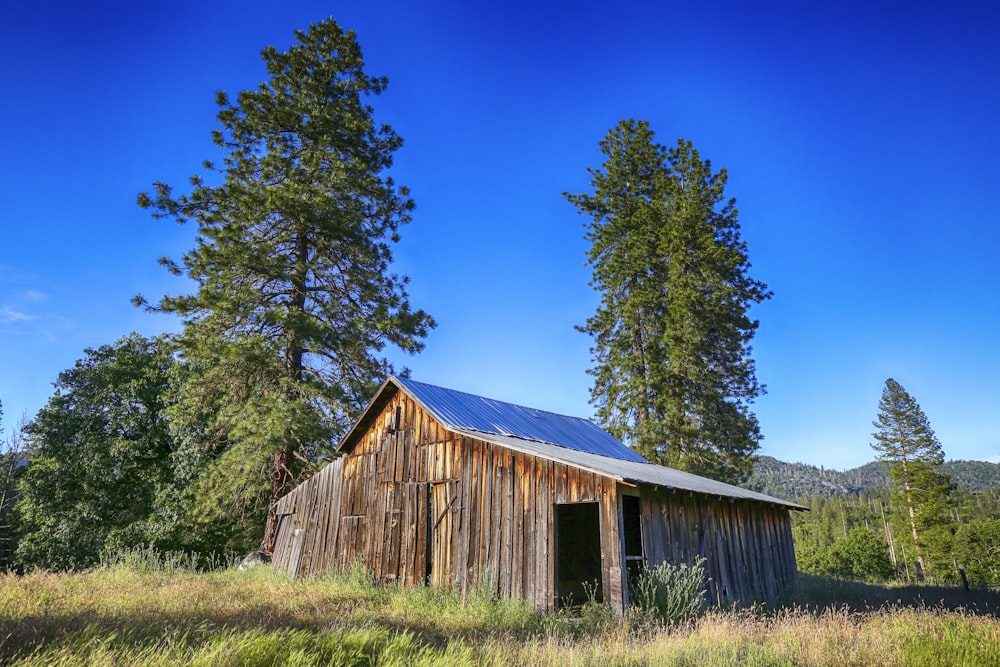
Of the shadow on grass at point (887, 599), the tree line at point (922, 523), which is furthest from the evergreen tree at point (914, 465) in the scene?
the shadow on grass at point (887, 599)

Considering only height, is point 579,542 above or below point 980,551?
above

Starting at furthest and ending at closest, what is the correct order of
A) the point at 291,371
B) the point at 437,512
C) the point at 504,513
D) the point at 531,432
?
the point at 291,371 < the point at 531,432 < the point at 437,512 < the point at 504,513

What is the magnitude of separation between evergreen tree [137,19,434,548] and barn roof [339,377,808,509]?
4199 mm

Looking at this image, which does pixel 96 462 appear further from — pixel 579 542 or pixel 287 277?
pixel 579 542

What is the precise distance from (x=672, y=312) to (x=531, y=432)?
497 inches

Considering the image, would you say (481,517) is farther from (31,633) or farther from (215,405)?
(215,405)

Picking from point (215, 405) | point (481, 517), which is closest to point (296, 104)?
point (215, 405)

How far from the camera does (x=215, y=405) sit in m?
22.0

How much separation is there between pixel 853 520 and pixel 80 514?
113686 mm

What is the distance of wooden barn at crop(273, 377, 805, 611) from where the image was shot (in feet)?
40.4

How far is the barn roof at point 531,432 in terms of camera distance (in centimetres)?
1376

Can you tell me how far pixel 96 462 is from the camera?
25.7m

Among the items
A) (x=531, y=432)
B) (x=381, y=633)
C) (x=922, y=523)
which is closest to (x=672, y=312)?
(x=531, y=432)

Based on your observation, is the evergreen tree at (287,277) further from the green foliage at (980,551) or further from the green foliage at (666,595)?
the green foliage at (980,551)
